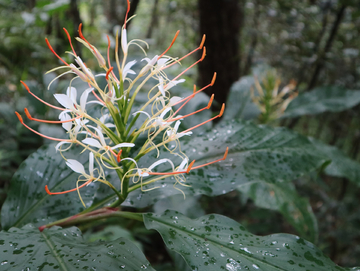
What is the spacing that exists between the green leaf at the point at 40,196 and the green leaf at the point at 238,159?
0.17m

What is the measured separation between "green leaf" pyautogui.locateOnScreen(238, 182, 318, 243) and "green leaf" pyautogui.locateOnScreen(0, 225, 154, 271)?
2.30 feet

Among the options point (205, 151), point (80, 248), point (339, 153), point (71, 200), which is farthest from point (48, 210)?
point (339, 153)

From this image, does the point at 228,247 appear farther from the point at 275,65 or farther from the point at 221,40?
the point at 275,65

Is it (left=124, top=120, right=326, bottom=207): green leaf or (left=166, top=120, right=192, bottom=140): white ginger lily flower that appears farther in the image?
(left=124, top=120, right=326, bottom=207): green leaf

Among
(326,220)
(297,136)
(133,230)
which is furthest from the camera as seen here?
(326,220)

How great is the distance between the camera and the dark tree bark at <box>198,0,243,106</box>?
6.12 feet

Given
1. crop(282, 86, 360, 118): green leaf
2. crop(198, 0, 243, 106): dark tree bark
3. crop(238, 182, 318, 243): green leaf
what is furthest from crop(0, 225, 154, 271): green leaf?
crop(198, 0, 243, 106): dark tree bark

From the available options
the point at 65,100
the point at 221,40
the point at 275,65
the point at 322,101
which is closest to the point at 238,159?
the point at 65,100

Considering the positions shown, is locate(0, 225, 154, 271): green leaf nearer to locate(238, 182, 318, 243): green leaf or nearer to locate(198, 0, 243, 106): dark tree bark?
locate(238, 182, 318, 243): green leaf

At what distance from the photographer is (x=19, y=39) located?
A: 111 inches

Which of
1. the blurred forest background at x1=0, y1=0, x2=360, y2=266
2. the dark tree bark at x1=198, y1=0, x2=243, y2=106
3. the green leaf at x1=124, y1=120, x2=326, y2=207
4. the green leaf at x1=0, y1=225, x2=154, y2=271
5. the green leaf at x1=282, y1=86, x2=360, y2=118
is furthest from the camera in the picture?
the dark tree bark at x1=198, y1=0, x2=243, y2=106

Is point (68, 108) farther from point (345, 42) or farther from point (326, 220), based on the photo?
point (326, 220)

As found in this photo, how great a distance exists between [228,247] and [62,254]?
1.06 ft

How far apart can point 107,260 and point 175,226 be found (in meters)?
0.16
